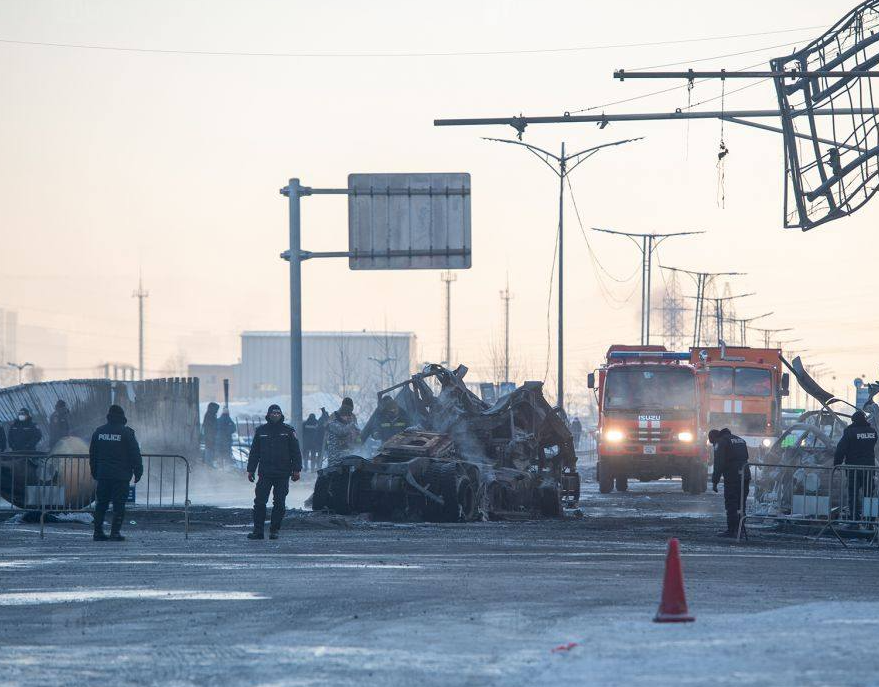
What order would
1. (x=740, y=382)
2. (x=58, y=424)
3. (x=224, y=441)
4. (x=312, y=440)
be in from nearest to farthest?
(x=58, y=424) → (x=740, y=382) → (x=224, y=441) → (x=312, y=440)

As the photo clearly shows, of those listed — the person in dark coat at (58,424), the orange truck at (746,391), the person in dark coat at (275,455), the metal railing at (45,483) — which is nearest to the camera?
the person in dark coat at (275,455)

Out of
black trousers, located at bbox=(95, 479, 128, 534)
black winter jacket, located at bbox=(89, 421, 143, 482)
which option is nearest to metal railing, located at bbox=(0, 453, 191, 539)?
black winter jacket, located at bbox=(89, 421, 143, 482)

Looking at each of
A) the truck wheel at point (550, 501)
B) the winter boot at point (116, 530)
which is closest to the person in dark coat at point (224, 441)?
the truck wheel at point (550, 501)

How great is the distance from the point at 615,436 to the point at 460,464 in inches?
426

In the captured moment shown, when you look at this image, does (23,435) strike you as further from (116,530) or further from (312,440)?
(312,440)

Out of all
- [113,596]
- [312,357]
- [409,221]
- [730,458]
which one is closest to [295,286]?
[409,221]

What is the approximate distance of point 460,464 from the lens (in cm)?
2120

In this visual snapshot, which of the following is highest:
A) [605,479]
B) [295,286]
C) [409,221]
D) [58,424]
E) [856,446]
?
[409,221]

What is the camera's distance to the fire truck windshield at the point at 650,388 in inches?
1227

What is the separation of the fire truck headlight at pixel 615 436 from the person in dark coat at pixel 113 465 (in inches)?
604

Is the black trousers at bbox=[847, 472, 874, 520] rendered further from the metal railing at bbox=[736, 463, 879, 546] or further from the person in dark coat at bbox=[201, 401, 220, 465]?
the person in dark coat at bbox=[201, 401, 220, 465]

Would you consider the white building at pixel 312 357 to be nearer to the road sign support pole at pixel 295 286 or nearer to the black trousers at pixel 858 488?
the road sign support pole at pixel 295 286

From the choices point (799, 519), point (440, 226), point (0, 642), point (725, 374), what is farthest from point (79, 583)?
point (725, 374)

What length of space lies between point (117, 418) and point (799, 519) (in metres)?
9.27
